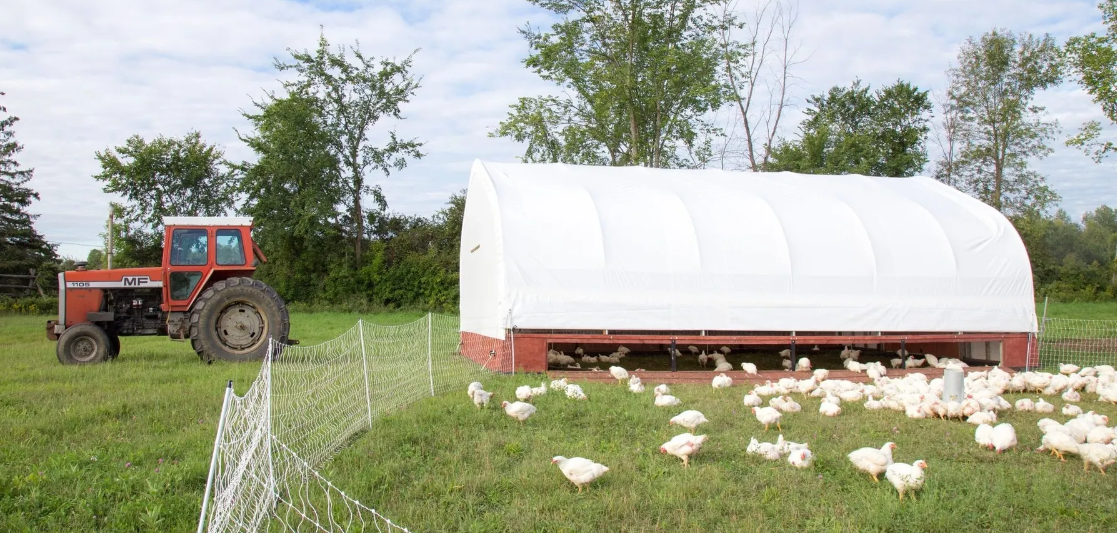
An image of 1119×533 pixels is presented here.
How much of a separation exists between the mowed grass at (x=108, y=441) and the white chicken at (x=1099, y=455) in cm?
640

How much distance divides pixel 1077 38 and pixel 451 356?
71.6ft

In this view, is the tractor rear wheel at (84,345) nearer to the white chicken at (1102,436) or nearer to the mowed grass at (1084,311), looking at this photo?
the white chicken at (1102,436)

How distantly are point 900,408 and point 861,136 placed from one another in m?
25.1

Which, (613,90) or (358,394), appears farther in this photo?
(613,90)

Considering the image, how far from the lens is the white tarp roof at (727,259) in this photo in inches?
470

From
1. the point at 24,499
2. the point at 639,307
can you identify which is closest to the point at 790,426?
the point at 639,307

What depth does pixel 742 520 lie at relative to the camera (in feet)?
15.5

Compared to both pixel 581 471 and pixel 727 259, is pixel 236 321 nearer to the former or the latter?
pixel 727 259

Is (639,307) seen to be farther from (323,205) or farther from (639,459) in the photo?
(323,205)

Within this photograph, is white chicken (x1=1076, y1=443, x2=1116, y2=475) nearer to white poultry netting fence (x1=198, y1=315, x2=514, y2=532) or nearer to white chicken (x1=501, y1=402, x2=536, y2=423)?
white chicken (x1=501, y1=402, x2=536, y2=423)

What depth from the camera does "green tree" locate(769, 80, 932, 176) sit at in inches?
1224

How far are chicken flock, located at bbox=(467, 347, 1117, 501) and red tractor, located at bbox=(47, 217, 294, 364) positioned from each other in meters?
5.28

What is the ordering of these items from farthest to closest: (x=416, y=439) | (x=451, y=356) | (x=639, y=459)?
(x=451, y=356) < (x=416, y=439) < (x=639, y=459)

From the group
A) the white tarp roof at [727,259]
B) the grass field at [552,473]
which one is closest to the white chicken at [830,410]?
the grass field at [552,473]
